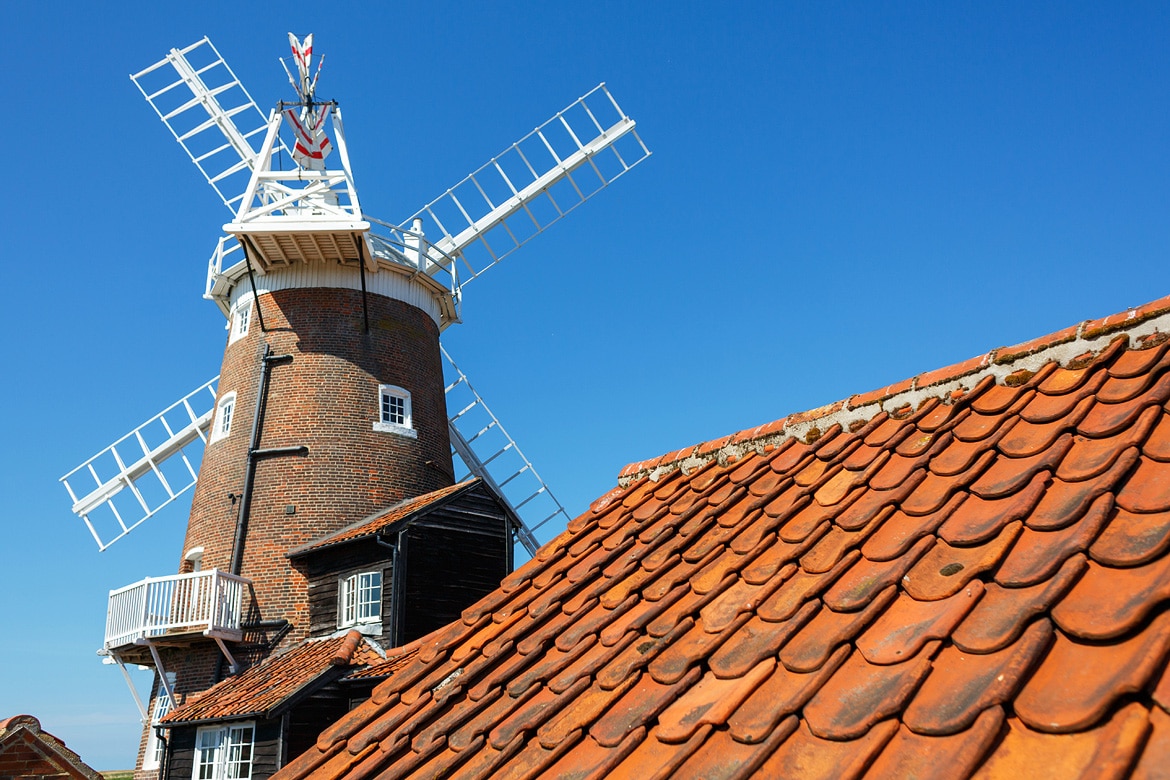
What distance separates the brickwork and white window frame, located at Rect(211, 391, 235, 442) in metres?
0.20

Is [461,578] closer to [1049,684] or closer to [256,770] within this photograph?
[256,770]

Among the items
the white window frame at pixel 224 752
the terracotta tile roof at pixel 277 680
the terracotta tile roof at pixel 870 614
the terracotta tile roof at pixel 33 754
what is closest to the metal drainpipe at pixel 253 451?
the terracotta tile roof at pixel 277 680

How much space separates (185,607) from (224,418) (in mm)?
5105

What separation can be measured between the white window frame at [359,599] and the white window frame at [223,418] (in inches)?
205

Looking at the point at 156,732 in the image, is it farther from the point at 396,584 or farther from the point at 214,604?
the point at 396,584

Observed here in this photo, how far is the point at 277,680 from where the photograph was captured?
1591 cm

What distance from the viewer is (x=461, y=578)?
18.3 metres

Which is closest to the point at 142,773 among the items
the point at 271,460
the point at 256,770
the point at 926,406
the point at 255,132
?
the point at 256,770

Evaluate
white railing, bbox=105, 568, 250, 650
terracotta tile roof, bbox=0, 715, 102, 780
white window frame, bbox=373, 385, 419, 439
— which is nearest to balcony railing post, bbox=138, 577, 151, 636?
white railing, bbox=105, 568, 250, 650

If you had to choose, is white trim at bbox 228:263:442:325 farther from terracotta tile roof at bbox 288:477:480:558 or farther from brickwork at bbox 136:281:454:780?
terracotta tile roof at bbox 288:477:480:558

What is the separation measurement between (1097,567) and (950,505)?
66 centimetres

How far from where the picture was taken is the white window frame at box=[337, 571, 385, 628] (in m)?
17.4

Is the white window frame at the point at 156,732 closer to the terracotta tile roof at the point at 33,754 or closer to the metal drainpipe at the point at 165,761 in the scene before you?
the metal drainpipe at the point at 165,761

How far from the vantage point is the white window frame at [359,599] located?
17.4m
